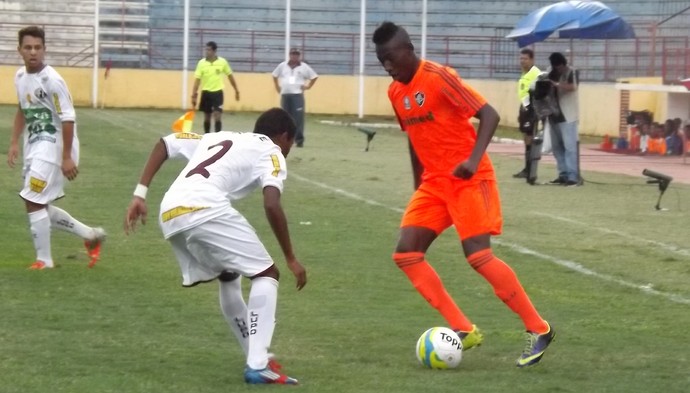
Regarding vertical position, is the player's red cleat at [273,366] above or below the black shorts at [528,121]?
below

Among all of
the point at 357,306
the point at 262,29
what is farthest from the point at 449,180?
the point at 262,29

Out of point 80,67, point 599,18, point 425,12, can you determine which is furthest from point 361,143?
Result: point 80,67

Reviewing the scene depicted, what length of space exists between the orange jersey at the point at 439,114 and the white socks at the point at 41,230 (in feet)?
12.8

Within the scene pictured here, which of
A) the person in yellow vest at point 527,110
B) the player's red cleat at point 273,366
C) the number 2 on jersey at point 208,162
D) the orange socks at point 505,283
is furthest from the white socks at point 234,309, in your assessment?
the person in yellow vest at point 527,110

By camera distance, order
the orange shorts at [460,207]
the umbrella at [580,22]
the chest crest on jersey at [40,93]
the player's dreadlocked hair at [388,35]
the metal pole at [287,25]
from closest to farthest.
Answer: the player's dreadlocked hair at [388,35] < the orange shorts at [460,207] < the chest crest on jersey at [40,93] < the umbrella at [580,22] < the metal pole at [287,25]

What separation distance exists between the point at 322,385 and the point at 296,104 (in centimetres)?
2139

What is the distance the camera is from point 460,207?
729 centimetres

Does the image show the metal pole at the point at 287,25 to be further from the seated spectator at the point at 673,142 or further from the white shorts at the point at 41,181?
the white shorts at the point at 41,181

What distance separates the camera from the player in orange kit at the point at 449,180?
7172mm

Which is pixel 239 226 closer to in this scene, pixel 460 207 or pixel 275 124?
pixel 275 124

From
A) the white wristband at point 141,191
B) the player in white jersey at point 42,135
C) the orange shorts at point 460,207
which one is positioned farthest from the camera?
the player in white jersey at point 42,135

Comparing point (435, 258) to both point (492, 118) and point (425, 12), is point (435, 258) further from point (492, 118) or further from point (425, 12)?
point (425, 12)

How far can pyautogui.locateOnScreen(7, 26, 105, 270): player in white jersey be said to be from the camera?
10.2 metres

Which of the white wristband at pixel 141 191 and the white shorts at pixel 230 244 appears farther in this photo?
the white wristband at pixel 141 191
